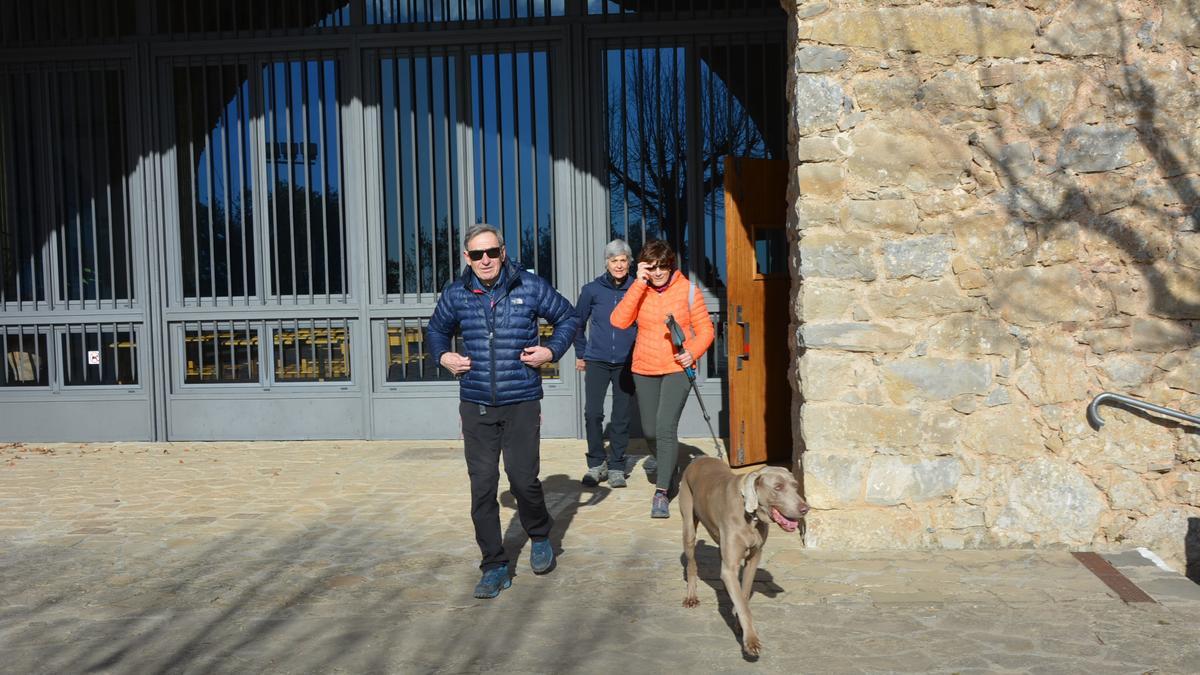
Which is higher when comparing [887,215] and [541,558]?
[887,215]

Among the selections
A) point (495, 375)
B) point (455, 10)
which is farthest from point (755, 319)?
point (455, 10)

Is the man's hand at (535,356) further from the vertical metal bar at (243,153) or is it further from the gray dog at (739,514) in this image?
the vertical metal bar at (243,153)

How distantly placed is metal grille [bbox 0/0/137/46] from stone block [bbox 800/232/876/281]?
24.4ft

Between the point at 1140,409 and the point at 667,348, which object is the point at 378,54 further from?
the point at 1140,409

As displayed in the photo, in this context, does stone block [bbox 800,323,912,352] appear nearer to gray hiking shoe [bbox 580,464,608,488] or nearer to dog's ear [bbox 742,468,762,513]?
dog's ear [bbox 742,468,762,513]

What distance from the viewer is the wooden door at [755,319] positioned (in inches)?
300

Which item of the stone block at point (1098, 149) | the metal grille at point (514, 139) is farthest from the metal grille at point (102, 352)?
the stone block at point (1098, 149)

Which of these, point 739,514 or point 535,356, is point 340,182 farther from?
point 739,514

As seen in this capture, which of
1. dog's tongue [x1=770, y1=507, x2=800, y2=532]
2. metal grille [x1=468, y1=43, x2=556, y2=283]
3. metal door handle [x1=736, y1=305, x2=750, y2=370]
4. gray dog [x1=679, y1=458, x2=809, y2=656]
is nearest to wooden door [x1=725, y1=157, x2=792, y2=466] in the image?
metal door handle [x1=736, y1=305, x2=750, y2=370]

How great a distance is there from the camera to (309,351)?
32.6ft

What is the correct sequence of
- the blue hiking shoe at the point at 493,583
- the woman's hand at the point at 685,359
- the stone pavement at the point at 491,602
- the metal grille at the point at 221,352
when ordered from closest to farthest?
the stone pavement at the point at 491,602
the blue hiking shoe at the point at 493,583
the woman's hand at the point at 685,359
the metal grille at the point at 221,352

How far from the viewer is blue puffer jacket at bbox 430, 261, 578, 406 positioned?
5078mm

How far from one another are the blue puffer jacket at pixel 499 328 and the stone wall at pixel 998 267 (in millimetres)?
1488

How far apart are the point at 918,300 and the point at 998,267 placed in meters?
0.45
